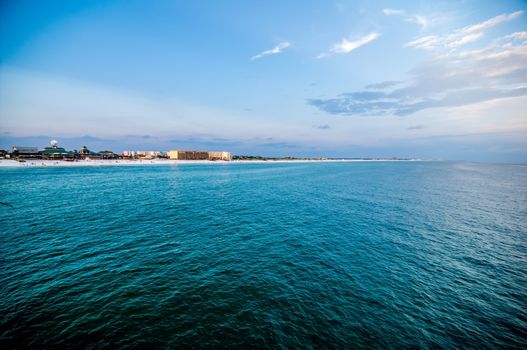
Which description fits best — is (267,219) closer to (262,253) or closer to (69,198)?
(262,253)

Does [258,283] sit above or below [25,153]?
below

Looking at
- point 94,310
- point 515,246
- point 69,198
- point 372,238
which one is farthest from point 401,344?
point 69,198

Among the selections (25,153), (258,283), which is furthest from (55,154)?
(258,283)

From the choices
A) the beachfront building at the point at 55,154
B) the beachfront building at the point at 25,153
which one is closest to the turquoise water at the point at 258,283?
the beachfront building at the point at 55,154

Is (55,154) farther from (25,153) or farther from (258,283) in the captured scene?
(258,283)

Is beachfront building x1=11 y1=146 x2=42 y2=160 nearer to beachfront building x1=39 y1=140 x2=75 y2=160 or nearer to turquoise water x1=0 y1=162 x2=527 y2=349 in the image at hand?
beachfront building x1=39 y1=140 x2=75 y2=160

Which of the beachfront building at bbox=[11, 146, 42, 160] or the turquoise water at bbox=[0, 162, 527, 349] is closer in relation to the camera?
the turquoise water at bbox=[0, 162, 527, 349]

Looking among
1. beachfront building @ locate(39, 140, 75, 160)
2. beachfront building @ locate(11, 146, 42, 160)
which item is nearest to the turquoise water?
beachfront building @ locate(39, 140, 75, 160)

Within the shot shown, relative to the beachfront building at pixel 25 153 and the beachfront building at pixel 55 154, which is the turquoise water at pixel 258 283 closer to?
the beachfront building at pixel 55 154

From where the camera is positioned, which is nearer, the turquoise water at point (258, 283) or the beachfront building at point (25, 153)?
the turquoise water at point (258, 283)

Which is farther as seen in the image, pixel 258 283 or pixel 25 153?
pixel 25 153

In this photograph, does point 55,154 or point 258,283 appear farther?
point 55,154
